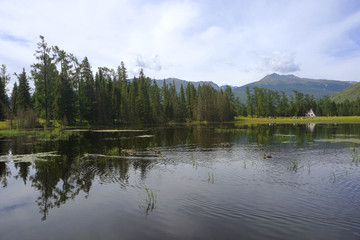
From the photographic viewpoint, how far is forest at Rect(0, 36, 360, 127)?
6756 centimetres

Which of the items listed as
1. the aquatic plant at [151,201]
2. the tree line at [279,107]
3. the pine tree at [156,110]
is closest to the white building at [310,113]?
the tree line at [279,107]

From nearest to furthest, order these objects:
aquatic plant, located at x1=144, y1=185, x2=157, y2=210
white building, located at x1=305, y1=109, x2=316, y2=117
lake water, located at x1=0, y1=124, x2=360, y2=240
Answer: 1. lake water, located at x1=0, y1=124, x2=360, y2=240
2. aquatic plant, located at x1=144, y1=185, x2=157, y2=210
3. white building, located at x1=305, y1=109, x2=316, y2=117

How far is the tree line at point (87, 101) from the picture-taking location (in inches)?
2648

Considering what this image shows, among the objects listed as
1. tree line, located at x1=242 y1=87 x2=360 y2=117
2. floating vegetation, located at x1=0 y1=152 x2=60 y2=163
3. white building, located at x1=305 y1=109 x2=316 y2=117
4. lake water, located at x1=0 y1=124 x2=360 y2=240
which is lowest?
lake water, located at x1=0 y1=124 x2=360 y2=240

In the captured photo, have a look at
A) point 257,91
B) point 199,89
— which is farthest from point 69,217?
point 257,91

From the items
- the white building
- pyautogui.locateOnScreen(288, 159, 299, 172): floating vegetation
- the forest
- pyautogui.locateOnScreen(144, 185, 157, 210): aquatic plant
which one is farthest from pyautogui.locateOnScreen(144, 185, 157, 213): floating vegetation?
the white building

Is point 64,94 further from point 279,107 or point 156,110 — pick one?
point 279,107

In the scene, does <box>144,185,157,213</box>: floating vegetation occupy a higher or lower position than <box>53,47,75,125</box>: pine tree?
lower

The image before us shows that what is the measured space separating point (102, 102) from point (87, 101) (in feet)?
28.2

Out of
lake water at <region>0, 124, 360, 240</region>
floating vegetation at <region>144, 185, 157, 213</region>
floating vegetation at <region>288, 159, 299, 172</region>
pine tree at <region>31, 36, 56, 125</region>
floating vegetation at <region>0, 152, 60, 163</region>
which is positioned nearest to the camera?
lake water at <region>0, 124, 360, 240</region>

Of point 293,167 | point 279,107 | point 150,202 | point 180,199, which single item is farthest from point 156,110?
point 150,202

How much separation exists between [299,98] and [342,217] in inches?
6581

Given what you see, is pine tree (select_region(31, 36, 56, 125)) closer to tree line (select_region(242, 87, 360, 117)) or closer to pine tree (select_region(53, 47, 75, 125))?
pine tree (select_region(53, 47, 75, 125))

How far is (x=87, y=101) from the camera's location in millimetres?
79250
